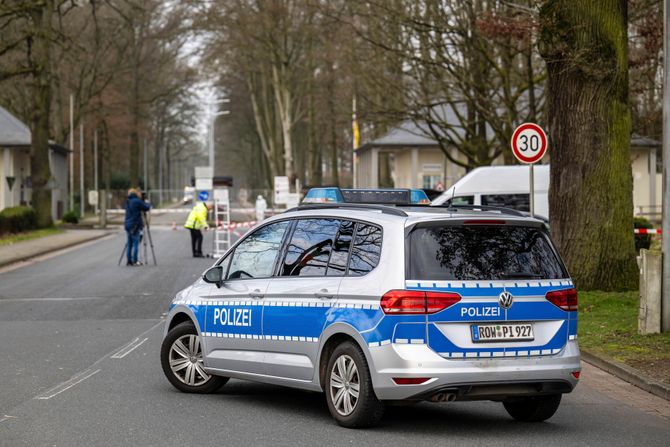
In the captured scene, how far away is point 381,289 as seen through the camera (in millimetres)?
8148

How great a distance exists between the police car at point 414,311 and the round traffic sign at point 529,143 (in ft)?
32.0

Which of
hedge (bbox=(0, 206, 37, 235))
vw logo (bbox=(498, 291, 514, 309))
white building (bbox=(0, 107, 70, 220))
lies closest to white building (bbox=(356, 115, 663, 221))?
white building (bbox=(0, 107, 70, 220))

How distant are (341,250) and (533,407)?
1.90 m

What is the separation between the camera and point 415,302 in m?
8.02

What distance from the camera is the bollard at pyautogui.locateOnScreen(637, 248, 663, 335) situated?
13.5m

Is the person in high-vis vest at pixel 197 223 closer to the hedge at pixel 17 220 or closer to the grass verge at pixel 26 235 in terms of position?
the grass verge at pixel 26 235

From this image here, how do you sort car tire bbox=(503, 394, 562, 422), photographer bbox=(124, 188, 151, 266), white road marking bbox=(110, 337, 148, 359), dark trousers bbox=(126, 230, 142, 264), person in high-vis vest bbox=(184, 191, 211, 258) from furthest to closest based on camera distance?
person in high-vis vest bbox=(184, 191, 211, 258), photographer bbox=(124, 188, 151, 266), dark trousers bbox=(126, 230, 142, 264), white road marking bbox=(110, 337, 148, 359), car tire bbox=(503, 394, 562, 422)

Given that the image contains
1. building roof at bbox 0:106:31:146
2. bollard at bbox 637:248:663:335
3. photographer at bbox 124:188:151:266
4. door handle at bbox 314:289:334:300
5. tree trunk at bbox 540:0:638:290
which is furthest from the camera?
building roof at bbox 0:106:31:146

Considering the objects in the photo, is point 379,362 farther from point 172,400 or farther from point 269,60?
point 269,60

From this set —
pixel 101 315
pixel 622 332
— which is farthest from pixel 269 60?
pixel 622 332

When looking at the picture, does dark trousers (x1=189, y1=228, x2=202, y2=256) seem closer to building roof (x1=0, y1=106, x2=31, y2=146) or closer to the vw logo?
the vw logo

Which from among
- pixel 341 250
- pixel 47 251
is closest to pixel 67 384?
pixel 341 250

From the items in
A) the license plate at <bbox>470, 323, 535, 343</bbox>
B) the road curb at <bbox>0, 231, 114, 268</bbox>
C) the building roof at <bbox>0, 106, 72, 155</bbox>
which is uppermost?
the building roof at <bbox>0, 106, 72, 155</bbox>

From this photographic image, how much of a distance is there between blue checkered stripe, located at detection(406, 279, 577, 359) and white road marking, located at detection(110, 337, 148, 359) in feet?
19.3
